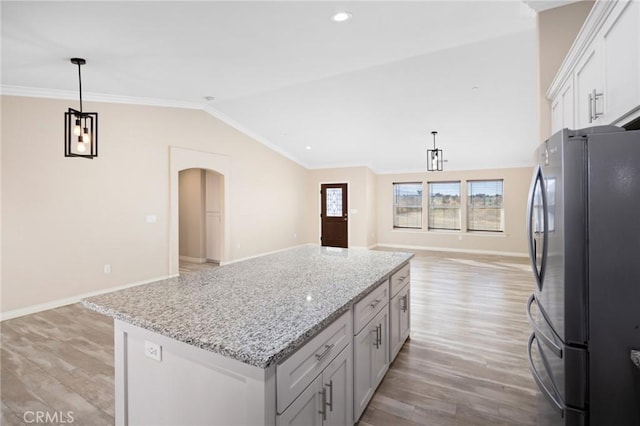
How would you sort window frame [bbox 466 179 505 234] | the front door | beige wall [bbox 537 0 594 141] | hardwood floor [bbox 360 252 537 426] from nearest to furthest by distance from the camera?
hardwood floor [bbox 360 252 537 426], beige wall [bbox 537 0 594 141], window frame [bbox 466 179 505 234], the front door

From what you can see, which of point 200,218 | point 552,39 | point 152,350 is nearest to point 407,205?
point 200,218

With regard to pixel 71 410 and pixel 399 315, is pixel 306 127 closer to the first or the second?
pixel 399 315

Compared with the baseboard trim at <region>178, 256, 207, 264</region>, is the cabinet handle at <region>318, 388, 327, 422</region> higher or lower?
higher

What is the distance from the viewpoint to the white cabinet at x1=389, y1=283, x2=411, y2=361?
2482 mm

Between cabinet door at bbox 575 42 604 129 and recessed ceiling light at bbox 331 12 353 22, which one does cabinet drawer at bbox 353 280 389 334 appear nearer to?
cabinet door at bbox 575 42 604 129

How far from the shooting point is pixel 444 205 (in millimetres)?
8547

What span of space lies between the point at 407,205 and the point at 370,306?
7.46m

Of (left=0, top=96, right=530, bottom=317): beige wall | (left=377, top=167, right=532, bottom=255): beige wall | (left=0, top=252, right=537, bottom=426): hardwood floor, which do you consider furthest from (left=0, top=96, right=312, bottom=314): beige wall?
(left=377, top=167, right=532, bottom=255): beige wall

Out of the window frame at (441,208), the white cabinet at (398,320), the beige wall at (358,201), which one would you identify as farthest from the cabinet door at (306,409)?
the window frame at (441,208)

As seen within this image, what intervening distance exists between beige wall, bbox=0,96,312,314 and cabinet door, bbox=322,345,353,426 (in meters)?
4.27

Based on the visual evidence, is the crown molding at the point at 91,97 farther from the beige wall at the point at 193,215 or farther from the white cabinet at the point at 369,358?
the white cabinet at the point at 369,358

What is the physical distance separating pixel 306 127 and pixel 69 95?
3812 mm

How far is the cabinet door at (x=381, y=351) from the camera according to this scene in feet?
6.94

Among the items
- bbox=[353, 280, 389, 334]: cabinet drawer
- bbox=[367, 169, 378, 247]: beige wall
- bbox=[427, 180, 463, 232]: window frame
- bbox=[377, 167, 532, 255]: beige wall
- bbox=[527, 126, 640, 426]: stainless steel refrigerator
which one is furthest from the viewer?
bbox=[367, 169, 378, 247]: beige wall
